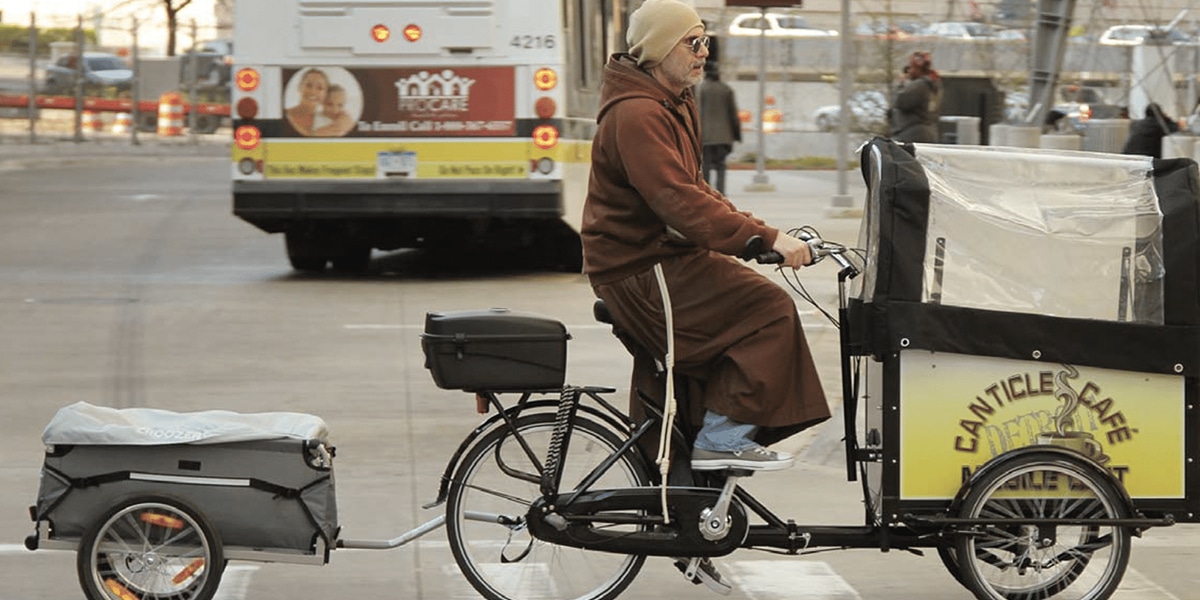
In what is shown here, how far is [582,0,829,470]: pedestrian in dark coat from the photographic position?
5293 millimetres

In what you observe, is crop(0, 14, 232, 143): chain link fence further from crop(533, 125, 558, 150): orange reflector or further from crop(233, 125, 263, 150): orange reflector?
crop(533, 125, 558, 150): orange reflector

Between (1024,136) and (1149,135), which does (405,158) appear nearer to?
(1024,136)

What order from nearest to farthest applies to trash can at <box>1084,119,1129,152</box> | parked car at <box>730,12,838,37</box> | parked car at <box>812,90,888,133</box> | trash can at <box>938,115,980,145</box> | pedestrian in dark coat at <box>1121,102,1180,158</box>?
pedestrian in dark coat at <box>1121,102,1180,158</box>, trash can at <box>938,115,980,145</box>, trash can at <box>1084,119,1129,152</box>, parked car at <box>812,90,888,133</box>, parked car at <box>730,12,838,37</box>

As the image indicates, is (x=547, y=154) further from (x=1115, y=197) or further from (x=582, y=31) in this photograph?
(x=1115, y=197)

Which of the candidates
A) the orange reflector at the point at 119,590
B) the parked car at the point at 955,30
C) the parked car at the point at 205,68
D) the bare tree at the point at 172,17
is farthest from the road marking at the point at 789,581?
the parked car at the point at 205,68

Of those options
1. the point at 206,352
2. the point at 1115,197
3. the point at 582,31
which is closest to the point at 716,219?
the point at 1115,197

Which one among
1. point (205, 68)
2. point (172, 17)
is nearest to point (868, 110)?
point (205, 68)

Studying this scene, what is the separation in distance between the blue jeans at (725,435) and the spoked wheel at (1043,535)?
0.66 metres

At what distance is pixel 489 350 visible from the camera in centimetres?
533

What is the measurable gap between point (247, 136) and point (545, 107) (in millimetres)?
2303

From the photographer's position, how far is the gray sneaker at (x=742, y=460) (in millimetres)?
5406

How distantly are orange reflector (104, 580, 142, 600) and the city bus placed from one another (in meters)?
9.19

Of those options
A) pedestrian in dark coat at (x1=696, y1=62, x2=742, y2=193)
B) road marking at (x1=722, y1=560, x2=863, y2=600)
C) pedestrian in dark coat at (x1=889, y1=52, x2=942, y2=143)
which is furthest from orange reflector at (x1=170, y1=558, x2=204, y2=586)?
pedestrian in dark coat at (x1=696, y1=62, x2=742, y2=193)

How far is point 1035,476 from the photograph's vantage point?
5.51m
